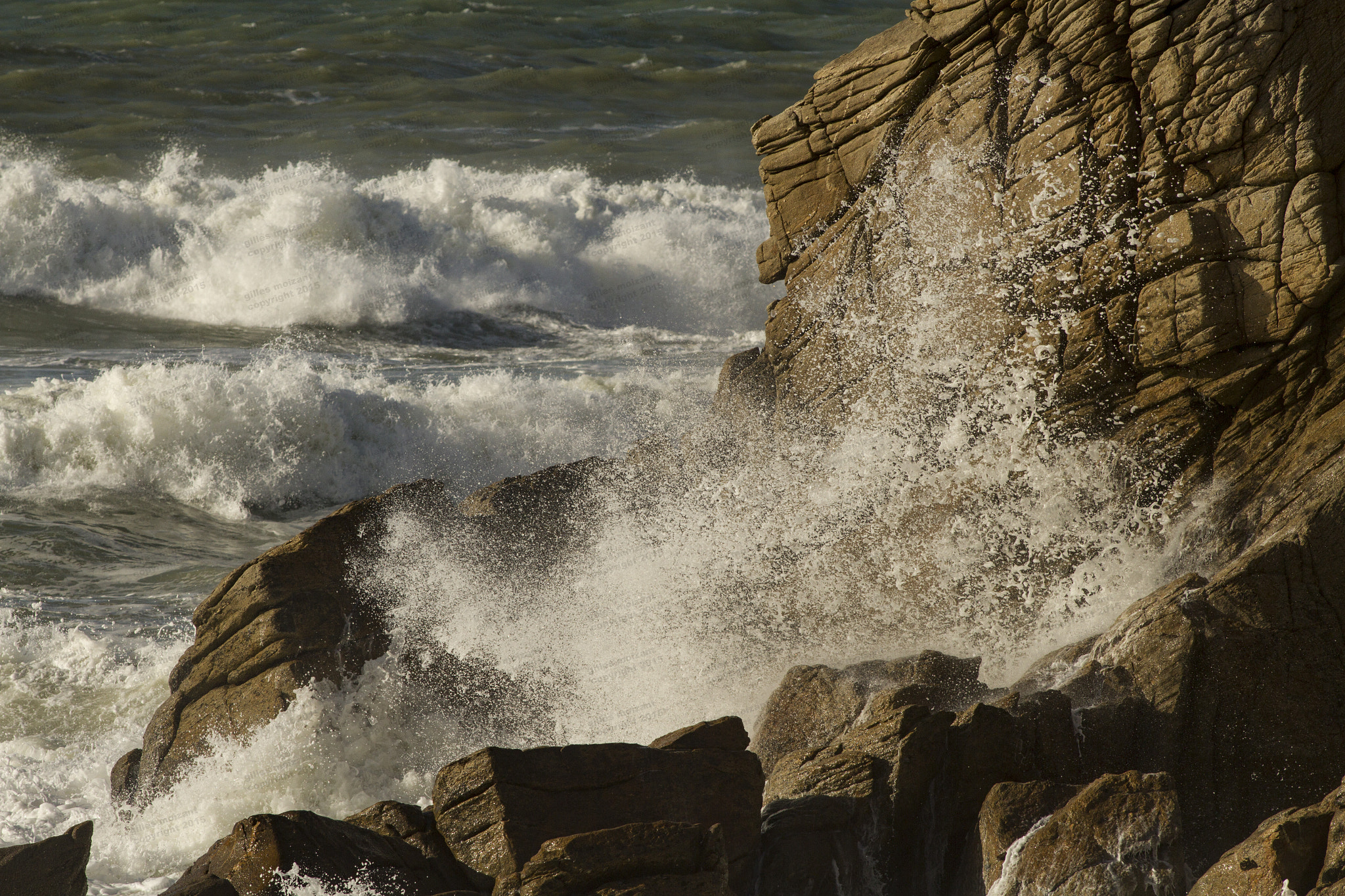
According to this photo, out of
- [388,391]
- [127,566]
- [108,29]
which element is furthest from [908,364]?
[108,29]

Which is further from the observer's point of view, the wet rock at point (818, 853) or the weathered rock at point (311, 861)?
the wet rock at point (818, 853)

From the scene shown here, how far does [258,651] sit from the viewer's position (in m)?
6.52

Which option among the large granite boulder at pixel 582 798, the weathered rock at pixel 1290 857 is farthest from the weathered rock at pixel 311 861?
the weathered rock at pixel 1290 857

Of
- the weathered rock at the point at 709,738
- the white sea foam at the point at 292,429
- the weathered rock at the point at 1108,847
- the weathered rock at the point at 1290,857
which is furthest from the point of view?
the white sea foam at the point at 292,429

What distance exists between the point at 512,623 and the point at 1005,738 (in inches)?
135

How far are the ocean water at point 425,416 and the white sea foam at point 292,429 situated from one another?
40 mm

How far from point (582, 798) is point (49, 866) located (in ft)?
6.70

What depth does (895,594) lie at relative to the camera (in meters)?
6.57

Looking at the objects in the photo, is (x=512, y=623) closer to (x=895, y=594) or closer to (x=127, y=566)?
(x=895, y=594)

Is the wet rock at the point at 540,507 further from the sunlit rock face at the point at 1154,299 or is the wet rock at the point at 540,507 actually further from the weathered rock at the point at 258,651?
the sunlit rock face at the point at 1154,299

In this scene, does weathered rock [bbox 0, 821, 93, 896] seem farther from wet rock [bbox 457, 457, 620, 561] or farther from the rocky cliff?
wet rock [bbox 457, 457, 620, 561]

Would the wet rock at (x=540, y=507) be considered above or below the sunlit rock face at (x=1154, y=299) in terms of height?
below

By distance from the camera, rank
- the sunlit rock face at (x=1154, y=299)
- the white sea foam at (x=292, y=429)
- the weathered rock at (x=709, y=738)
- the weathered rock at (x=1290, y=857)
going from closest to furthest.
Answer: the weathered rock at (x=1290, y=857) → the sunlit rock face at (x=1154, y=299) → the weathered rock at (x=709, y=738) → the white sea foam at (x=292, y=429)

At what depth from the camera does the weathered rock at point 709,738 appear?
491 cm
